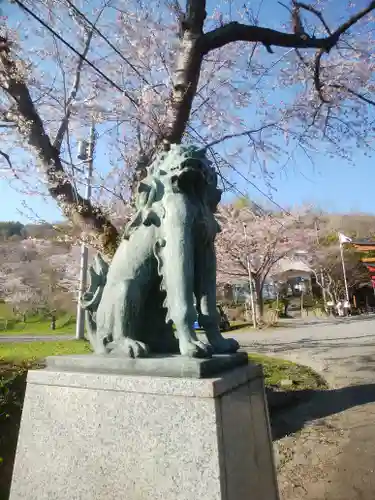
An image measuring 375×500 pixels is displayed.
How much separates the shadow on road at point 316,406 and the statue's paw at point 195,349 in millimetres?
3706

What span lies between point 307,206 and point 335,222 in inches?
696

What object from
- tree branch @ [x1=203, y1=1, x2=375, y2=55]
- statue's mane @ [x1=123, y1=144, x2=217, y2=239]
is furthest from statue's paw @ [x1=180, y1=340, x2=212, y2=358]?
tree branch @ [x1=203, y1=1, x2=375, y2=55]

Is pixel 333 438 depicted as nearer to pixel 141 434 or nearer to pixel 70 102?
pixel 141 434

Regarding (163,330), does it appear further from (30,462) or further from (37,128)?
(37,128)

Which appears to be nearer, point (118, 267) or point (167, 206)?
point (167, 206)

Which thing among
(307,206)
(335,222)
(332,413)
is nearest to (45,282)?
(307,206)

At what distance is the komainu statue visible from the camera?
Result: 1987 millimetres

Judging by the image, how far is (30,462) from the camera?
1.96m

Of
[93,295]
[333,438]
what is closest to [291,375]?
[333,438]

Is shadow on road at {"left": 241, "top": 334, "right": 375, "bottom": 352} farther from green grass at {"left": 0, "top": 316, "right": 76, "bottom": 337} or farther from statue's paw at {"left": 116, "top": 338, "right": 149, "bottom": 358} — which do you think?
green grass at {"left": 0, "top": 316, "right": 76, "bottom": 337}

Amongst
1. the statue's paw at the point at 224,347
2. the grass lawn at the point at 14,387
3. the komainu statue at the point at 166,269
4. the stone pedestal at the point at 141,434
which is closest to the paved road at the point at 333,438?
the grass lawn at the point at 14,387

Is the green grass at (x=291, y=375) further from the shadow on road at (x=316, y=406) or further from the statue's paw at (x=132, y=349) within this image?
the statue's paw at (x=132, y=349)

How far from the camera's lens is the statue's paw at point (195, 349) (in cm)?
180

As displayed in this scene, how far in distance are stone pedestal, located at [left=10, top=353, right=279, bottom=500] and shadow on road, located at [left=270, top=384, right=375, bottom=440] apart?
342cm
